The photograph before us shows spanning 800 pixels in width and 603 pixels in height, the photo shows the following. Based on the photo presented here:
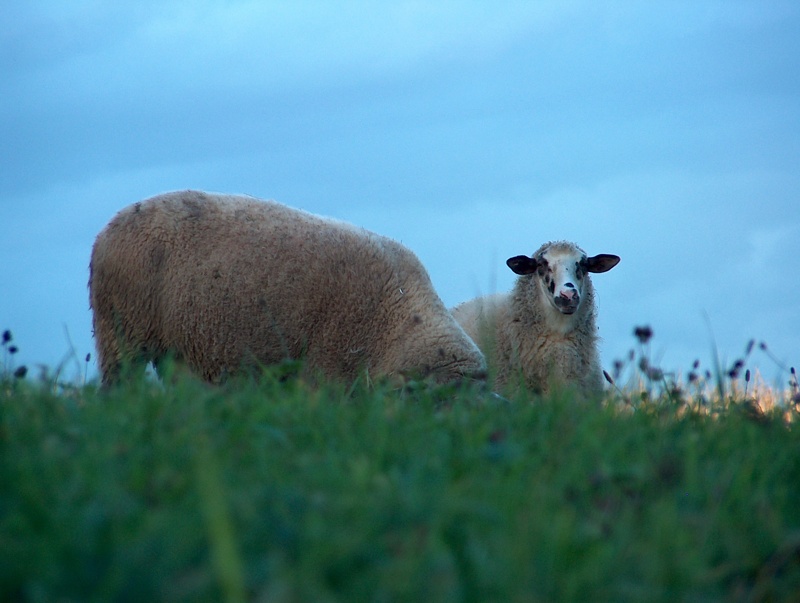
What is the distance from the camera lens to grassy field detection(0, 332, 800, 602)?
69.4 inches

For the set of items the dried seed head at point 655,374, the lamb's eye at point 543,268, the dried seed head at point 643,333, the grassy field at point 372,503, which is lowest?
the grassy field at point 372,503

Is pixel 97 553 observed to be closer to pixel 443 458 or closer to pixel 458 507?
pixel 458 507

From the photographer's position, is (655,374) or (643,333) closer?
(643,333)

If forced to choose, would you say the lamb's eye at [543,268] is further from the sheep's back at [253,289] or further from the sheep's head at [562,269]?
the sheep's back at [253,289]

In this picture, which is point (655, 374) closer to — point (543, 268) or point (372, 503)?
point (372, 503)

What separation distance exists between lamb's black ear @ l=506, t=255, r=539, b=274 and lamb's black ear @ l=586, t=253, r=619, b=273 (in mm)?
475

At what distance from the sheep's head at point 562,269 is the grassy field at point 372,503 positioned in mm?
3839

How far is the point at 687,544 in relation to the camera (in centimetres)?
229

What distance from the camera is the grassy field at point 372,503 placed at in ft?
5.79

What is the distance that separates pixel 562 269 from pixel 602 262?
28.4 inches

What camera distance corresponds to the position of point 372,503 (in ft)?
6.68

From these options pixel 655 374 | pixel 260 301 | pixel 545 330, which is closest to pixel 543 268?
pixel 545 330

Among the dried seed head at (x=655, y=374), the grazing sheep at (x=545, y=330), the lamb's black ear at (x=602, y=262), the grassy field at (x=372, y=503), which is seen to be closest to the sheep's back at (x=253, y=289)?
the grazing sheep at (x=545, y=330)

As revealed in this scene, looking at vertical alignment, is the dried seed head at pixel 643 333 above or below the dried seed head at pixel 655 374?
above
